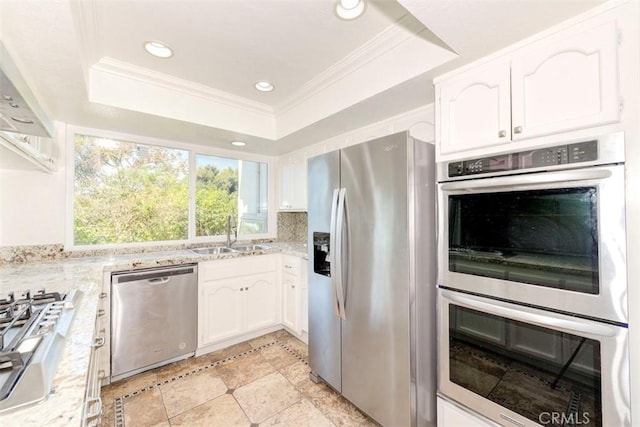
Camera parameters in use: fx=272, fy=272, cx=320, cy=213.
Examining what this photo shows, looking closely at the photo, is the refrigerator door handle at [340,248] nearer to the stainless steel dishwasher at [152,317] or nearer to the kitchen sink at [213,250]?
the stainless steel dishwasher at [152,317]

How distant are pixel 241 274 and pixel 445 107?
226 cm

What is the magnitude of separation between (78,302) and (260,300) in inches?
68.2

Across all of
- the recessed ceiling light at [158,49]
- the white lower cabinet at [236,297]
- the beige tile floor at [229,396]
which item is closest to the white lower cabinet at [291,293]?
the white lower cabinet at [236,297]

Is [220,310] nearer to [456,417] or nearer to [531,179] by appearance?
[456,417]

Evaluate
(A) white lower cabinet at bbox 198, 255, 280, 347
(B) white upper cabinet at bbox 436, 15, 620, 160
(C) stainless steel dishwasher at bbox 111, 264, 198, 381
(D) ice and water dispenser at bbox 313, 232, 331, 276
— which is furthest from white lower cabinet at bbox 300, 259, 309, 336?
(B) white upper cabinet at bbox 436, 15, 620, 160

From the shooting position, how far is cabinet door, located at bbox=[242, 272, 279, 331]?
2.78 m

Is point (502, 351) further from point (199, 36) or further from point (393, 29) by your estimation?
point (199, 36)

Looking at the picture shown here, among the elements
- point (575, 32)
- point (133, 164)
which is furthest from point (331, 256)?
point (133, 164)

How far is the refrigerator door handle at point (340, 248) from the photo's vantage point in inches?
70.7

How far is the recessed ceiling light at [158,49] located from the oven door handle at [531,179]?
6.39 feet

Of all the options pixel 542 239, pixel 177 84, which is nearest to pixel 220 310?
pixel 177 84

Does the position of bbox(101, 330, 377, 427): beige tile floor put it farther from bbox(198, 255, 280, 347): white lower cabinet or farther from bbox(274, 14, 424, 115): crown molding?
bbox(274, 14, 424, 115): crown molding

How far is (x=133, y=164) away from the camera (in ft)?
8.89

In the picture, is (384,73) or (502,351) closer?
(502,351)
